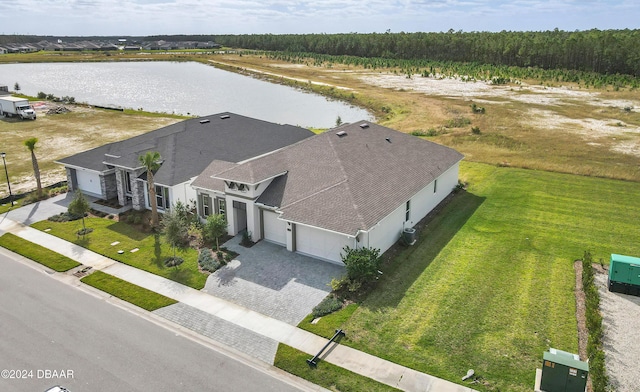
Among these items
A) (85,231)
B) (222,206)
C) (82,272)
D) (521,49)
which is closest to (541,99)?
(521,49)

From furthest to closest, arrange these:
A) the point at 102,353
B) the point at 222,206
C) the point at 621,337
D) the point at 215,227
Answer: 1. the point at 222,206
2. the point at 215,227
3. the point at 621,337
4. the point at 102,353

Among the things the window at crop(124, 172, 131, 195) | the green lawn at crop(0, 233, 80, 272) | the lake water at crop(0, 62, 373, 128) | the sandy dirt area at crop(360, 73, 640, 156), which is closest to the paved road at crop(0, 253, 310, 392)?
the green lawn at crop(0, 233, 80, 272)

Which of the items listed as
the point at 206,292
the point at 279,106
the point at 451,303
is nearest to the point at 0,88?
the point at 279,106

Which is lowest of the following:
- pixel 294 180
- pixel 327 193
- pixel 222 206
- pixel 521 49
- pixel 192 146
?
pixel 222 206

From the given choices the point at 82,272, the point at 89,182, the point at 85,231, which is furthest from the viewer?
the point at 89,182

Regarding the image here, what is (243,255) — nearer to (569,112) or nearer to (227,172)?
(227,172)

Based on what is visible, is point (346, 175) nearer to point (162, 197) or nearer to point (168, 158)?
point (162, 197)

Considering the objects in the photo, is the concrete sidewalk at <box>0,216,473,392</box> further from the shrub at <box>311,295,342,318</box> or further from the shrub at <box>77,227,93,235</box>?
the shrub at <box>311,295,342,318</box>

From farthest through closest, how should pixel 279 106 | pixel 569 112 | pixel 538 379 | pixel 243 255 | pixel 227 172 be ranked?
pixel 279 106, pixel 569 112, pixel 227 172, pixel 243 255, pixel 538 379

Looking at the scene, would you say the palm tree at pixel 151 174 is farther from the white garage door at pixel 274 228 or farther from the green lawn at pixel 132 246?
the white garage door at pixel 274 228
